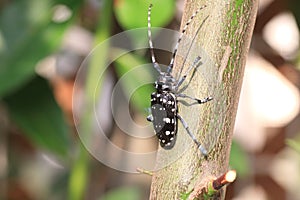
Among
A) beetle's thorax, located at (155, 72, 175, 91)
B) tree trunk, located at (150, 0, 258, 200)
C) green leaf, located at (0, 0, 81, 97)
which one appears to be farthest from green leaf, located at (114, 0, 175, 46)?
tree trunk, located at (150, 0, 258, 200)

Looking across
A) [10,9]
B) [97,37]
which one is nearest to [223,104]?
[97,37]

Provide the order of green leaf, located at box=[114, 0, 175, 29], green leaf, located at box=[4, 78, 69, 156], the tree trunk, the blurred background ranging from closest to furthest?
1. the tree trunk
2. green leaf, located at box=[114, 0, 175, 29]
3. the blurred background
4. green leaf, located at box=[4, 78, 69, 156]

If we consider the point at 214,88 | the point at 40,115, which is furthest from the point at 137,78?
the point at 214,88

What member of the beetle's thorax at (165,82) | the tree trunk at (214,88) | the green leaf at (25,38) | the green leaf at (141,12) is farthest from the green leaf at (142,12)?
the tree trunk at (214,88)

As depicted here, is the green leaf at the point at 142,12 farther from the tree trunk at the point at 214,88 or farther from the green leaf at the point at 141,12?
the tree trunk at the point at 214,88

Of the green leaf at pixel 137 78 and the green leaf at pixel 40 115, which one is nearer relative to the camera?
the green leaf at pixel 137 78

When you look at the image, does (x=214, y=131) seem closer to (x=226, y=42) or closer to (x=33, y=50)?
(x=226, y=42)

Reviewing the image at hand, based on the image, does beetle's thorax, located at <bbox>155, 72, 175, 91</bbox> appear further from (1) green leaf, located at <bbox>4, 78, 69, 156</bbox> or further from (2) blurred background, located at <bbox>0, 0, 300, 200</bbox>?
(1) green leaf, located at <bbox>4, 78, 69, 156</bbox>
